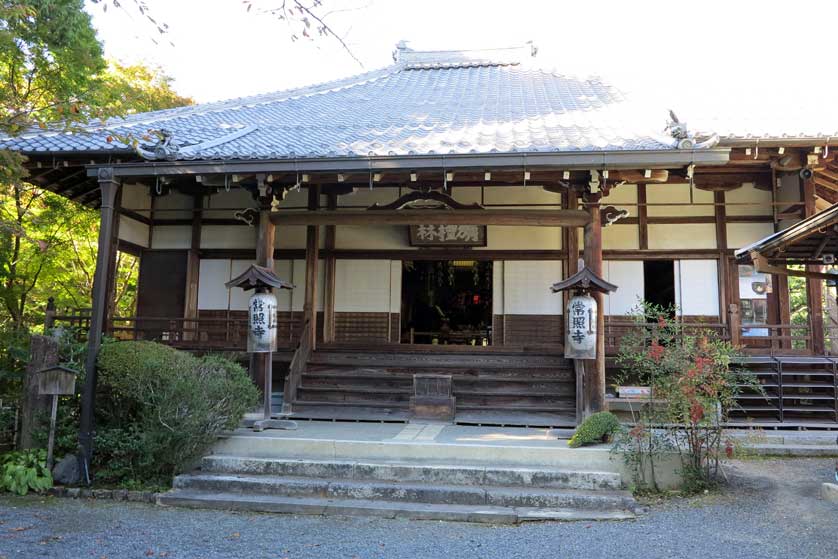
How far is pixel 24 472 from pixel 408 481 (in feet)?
13.4

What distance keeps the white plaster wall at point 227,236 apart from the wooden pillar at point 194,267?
13cm

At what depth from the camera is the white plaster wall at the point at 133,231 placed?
33.1ft

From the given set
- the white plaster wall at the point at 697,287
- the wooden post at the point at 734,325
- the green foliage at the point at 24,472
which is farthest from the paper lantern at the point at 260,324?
the wooden post at the point at 734,325

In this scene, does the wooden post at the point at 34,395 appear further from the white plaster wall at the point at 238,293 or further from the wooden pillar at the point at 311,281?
the white plaster wall at the point at 238,293

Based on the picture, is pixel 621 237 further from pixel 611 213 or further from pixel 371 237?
pixel 371 237

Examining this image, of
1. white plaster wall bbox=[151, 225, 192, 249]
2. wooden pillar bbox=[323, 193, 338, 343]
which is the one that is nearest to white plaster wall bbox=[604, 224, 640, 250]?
wooden pillar bbox=[323, 193, 338, 343]

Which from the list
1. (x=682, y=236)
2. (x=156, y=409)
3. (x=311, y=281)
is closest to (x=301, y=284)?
(x=311, y=281)

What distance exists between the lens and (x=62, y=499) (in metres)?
6.04

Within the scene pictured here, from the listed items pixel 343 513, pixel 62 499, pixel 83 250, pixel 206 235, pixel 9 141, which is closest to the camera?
pixel 343 513

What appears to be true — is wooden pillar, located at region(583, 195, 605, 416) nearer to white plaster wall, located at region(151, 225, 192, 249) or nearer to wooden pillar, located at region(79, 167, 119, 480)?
wooden pillar, located at region(79, 167, 119, 480)

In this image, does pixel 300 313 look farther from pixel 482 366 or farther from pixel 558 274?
pixel 558 274

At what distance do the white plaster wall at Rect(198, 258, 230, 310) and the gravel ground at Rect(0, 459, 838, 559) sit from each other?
5.16m

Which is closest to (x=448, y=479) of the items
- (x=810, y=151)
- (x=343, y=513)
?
(x=343, y=513)

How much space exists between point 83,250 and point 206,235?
654cm
